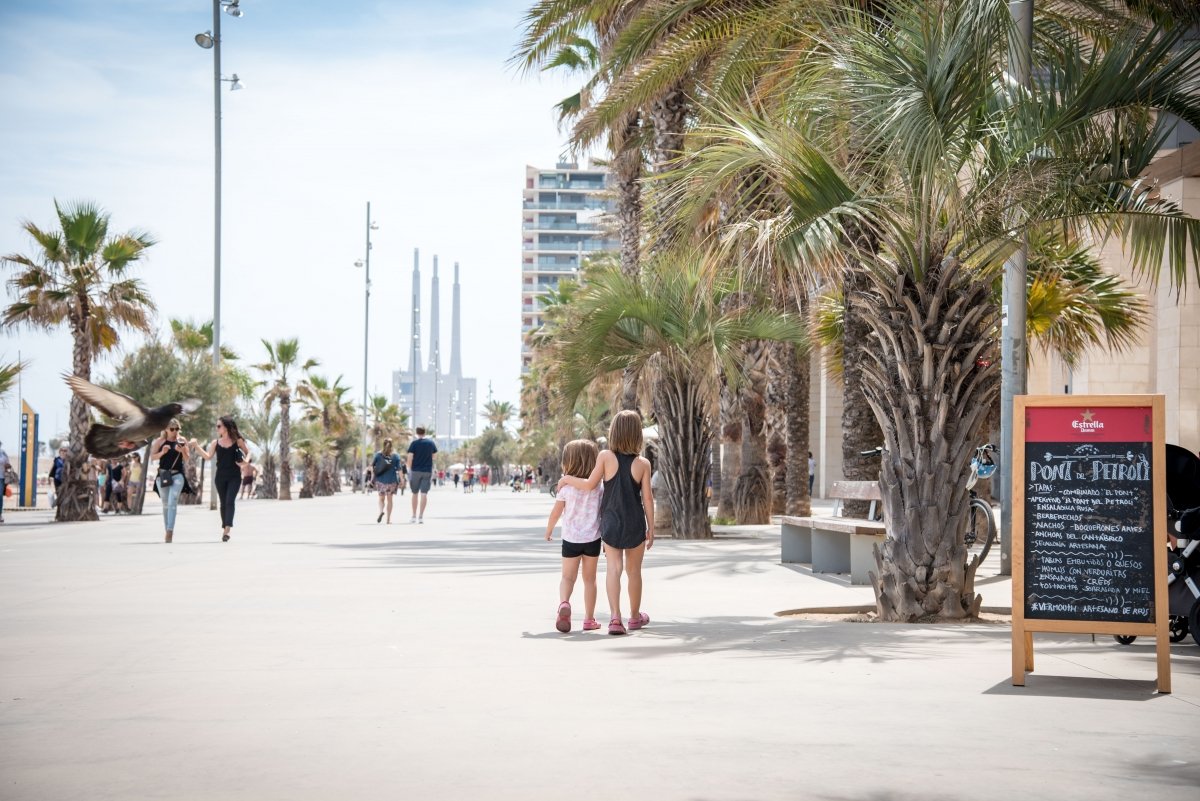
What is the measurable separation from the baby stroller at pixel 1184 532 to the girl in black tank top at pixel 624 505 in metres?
3.10

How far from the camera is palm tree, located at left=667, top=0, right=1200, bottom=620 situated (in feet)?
28.7

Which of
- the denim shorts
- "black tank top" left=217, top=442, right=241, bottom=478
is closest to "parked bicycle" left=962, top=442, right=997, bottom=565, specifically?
Result: "black tank top" left=217, top=442, right=241, bottom=478

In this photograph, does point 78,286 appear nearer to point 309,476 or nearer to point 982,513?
point 982,513

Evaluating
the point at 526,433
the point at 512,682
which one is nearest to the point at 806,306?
the point at 512,682

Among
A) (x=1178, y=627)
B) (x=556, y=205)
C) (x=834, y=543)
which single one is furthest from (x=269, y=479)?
(x=556, y=205)

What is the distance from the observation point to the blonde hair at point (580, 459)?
9102 millimetres

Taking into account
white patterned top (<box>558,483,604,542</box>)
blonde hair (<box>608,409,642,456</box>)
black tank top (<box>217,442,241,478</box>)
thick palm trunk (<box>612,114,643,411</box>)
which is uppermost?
thick palm trunk (<box>612,114,643,411</box>)

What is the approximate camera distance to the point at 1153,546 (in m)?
6.68

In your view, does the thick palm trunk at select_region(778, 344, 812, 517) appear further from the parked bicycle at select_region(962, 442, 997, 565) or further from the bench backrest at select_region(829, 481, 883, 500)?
the bench backrest at select_region(829, 481, 883, 500)

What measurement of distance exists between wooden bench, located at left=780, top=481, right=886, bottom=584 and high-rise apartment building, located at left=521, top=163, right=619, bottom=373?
452 ft

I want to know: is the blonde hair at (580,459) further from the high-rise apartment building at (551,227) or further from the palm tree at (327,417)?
the high-rise apartment building at (551,227)

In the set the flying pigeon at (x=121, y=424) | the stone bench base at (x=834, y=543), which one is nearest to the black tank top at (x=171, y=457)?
the flying pigeon at (x=121, y=424)

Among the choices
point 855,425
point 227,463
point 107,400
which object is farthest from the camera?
point 107,400

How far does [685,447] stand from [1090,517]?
44.2 feet
